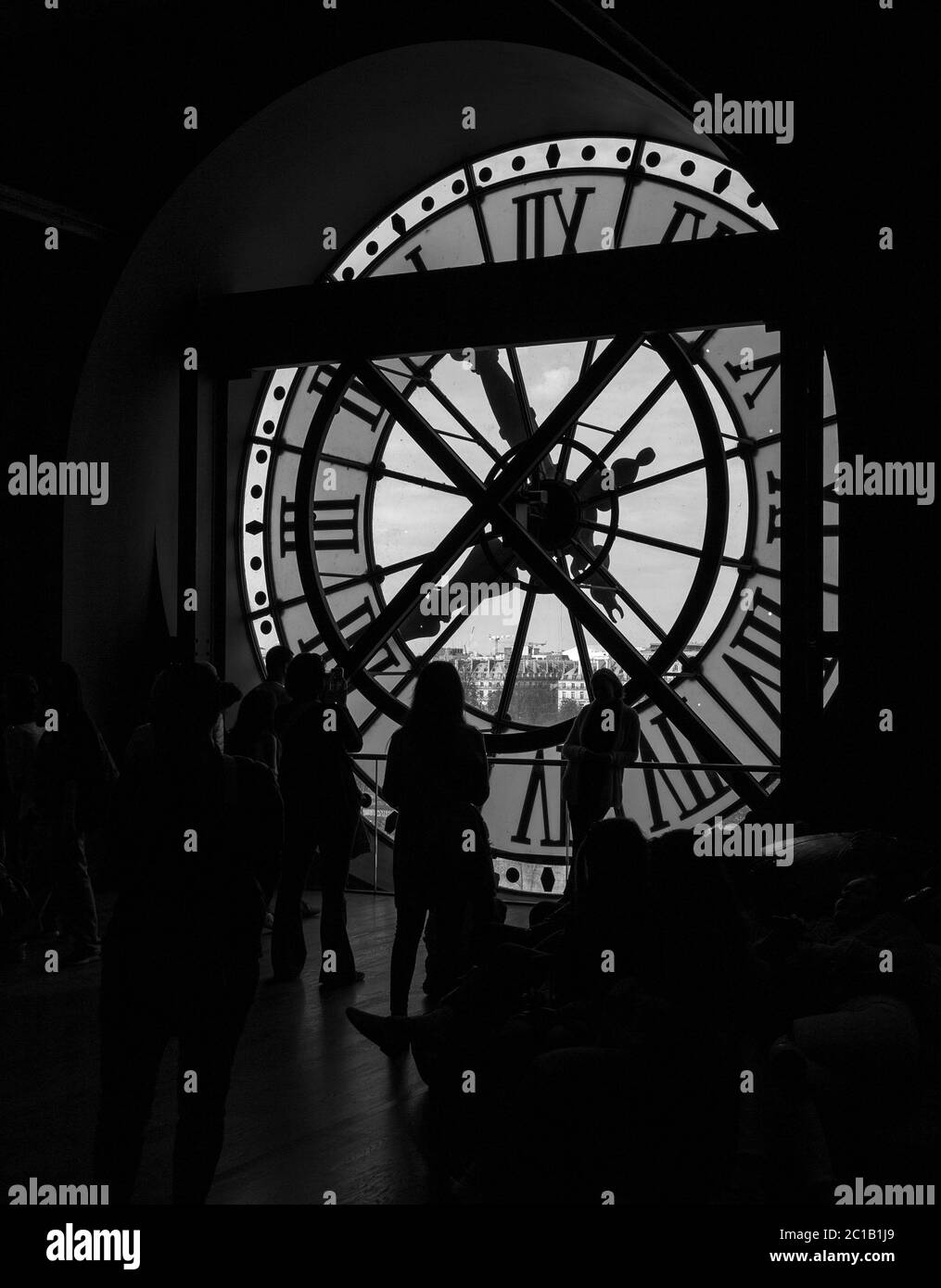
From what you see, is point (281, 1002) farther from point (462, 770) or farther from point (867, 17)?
point (867, 17)

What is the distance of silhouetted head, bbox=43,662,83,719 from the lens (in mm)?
4250

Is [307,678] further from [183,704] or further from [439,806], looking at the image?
[183,704]

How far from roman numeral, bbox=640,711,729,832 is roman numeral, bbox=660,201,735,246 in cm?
233

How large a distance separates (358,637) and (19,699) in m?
2.53

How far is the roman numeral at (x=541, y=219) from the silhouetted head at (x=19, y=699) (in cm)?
331

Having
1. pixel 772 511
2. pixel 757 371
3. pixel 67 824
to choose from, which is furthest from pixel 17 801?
pixel 757 371

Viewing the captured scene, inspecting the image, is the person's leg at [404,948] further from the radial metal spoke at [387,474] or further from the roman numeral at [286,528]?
the roman numeral at [286,528]

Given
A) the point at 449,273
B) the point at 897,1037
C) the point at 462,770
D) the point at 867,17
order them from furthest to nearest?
the point at 449,273 < the point at 867,17 < the point at 462,770 < the point at 897,1037

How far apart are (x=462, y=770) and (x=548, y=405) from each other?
3.17 m

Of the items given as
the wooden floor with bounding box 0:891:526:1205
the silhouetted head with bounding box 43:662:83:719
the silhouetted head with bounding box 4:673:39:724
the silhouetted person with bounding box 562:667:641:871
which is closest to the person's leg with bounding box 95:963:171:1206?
the wooden floor with bounding box 0:891:526:1205

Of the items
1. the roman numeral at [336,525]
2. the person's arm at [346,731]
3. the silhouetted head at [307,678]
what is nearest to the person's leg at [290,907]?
the person's arm at [346,731]

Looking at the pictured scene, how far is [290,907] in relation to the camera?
4652mm

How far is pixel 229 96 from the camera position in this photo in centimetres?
650
